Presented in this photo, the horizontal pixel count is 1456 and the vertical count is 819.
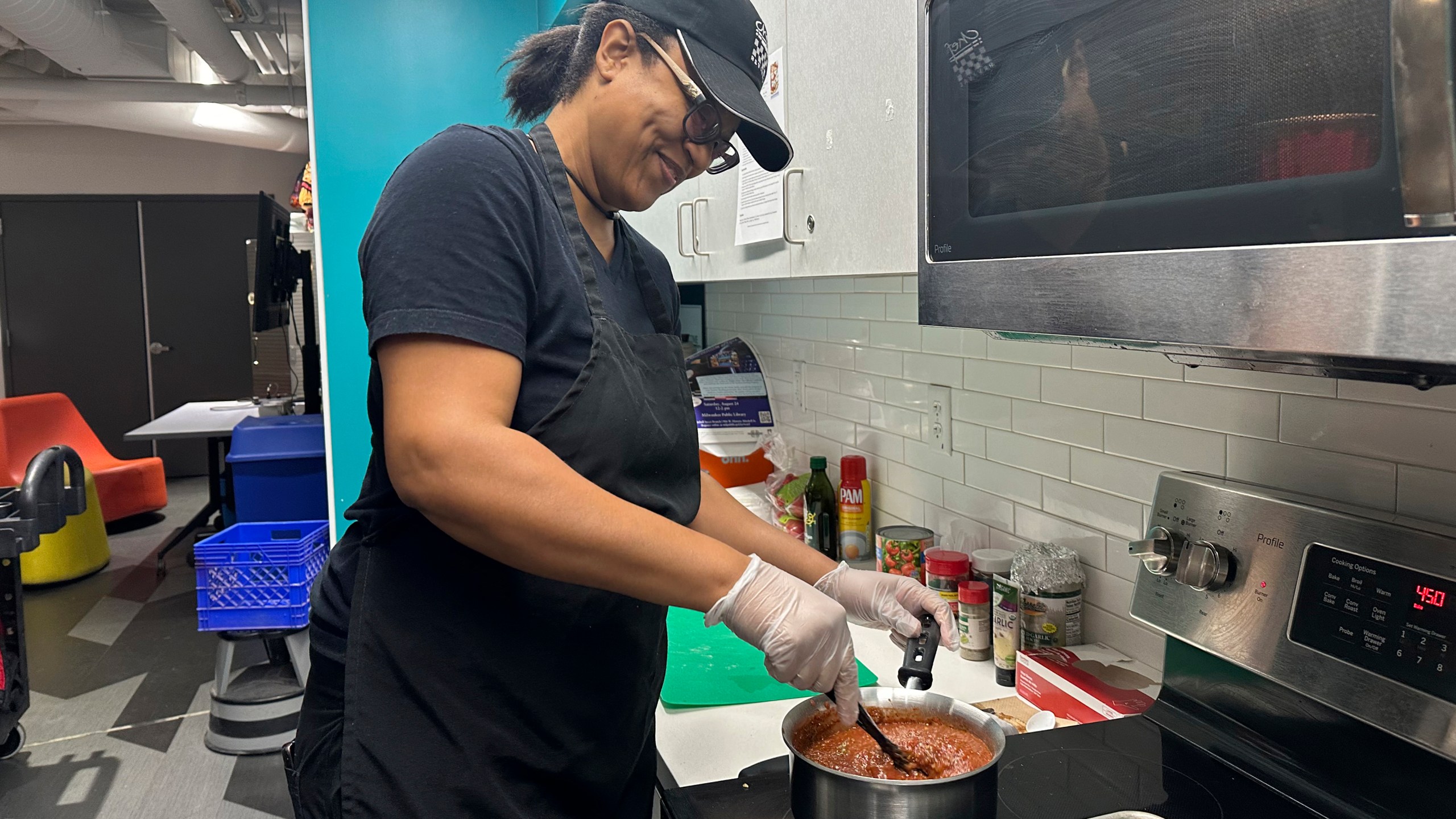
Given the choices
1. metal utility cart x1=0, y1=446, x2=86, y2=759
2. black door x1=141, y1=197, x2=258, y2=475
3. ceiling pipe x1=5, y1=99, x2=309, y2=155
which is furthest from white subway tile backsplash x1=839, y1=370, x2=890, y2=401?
black door x1=141, y1=197, x2=258, y2=475

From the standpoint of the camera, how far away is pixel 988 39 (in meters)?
0.89

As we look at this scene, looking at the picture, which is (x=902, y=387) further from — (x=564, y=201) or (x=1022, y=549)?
(x=564, y=201)

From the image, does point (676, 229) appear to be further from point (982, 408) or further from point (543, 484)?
point (543, 484)

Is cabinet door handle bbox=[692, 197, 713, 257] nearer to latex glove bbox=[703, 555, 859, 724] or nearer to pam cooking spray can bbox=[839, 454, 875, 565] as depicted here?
pam cooking spray can bbox=[839, 454, 875, 565]

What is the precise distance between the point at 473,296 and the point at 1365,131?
2.33ft

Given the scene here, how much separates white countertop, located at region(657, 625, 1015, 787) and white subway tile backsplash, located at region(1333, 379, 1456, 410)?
25.3 inches

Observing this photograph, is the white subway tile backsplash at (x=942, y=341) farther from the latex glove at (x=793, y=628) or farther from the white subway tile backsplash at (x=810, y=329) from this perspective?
the latex glove at (x=793, y=628)

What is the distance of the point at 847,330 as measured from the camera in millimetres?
2271

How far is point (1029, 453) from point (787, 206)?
0.59m

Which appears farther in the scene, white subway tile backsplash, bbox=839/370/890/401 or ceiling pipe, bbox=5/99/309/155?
ceiling pipe, bbox=5/99/309/155

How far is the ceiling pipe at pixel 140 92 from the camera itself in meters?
5.90

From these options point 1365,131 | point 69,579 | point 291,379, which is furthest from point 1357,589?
point 291,379

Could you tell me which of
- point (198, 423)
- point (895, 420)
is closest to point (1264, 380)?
point (895, 420)

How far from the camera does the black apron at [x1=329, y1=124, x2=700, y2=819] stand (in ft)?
3.41
